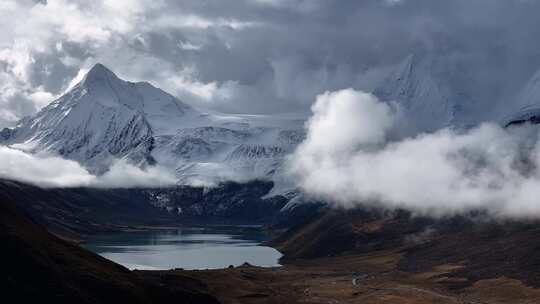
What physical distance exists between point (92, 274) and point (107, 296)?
9043 millimetres

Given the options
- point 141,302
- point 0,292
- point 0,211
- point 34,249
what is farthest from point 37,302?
point 0,211

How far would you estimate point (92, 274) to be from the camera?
512 ft

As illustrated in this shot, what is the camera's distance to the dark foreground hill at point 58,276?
134 metres

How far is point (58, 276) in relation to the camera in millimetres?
141000

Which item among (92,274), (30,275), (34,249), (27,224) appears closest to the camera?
(30,275)

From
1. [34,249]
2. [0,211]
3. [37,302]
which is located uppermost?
[0,211]

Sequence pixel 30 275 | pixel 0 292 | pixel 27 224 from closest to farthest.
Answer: pixel 0 292, pixel 30 275, pixel 27 224

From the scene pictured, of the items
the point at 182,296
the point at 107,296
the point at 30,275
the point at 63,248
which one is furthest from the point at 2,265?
the point at 182,296

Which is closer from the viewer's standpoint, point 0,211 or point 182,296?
point 0,211

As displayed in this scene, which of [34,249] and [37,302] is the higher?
[34,249]

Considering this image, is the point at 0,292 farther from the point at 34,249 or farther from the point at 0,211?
the point at 0,211

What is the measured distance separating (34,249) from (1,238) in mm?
6476

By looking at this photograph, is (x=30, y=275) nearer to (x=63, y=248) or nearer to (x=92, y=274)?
(x=92, y=274)

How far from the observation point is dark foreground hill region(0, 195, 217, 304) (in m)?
134
